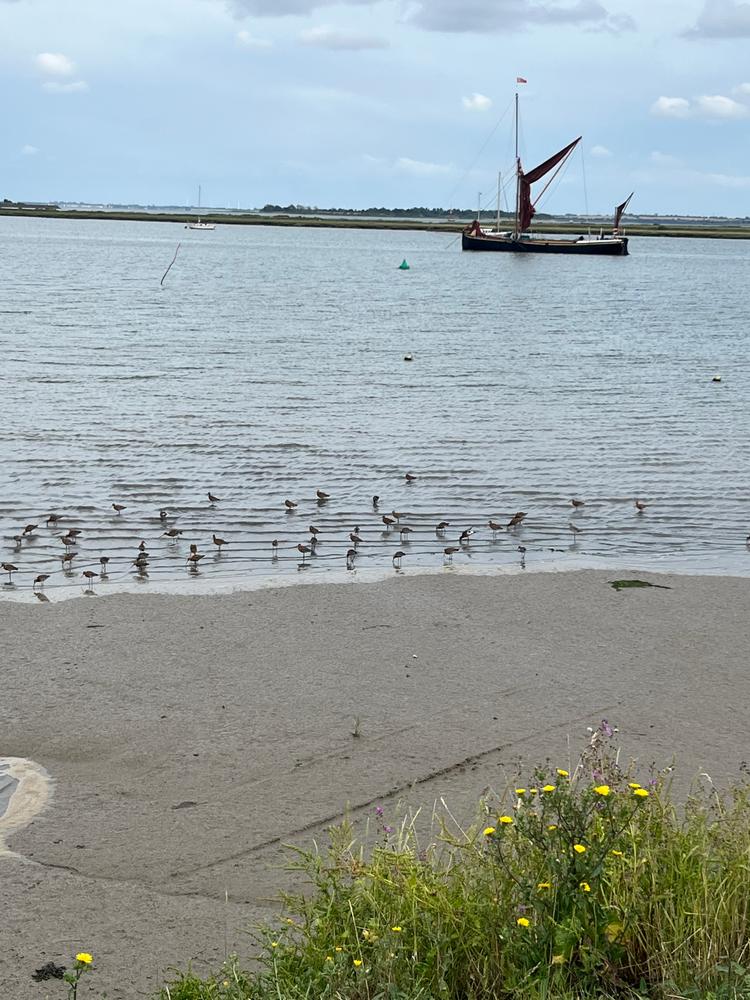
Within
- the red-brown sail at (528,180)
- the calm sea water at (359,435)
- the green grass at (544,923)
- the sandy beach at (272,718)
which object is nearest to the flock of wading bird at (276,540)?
the calm sea water at (359,435)

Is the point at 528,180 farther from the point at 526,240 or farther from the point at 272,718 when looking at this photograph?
the point at 272,718

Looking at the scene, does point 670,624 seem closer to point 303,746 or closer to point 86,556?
point 303,746

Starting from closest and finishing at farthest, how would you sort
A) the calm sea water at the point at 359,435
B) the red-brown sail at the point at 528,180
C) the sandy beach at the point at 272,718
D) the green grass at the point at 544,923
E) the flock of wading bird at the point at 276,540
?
the green grass at the point at 544,923
the sandy beach at the point at 272,718
the flock of wading bird at the point at 276,540
the calm sea water at the point at 359,435
the red-brown sail at the point at 528,180

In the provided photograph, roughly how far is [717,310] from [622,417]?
35.7 metres

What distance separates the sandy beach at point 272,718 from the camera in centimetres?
505

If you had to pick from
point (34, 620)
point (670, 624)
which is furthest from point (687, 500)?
point (34, 620)

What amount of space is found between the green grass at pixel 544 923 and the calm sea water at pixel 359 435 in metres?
6.72

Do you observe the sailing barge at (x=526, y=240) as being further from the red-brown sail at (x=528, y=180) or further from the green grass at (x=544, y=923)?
the green grass at (x=544, y=923)

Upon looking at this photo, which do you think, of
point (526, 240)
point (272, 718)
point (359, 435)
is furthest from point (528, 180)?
point (272, 718)

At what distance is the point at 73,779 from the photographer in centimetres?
630

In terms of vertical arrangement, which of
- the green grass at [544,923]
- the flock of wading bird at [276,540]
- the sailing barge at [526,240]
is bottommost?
the flock of wading bird at [276,540]

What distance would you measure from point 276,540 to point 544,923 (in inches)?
322

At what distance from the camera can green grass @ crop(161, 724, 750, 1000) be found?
3.85 metres

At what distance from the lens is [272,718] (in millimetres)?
7152
